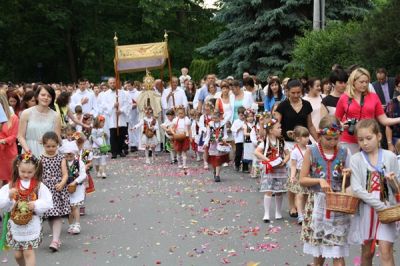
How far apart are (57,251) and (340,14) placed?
21.9 meters

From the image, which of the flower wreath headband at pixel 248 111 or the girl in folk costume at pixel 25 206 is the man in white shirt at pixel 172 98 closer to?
the flower wreath headband at pixel 248 111

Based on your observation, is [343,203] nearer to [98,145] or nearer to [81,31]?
[98,145]

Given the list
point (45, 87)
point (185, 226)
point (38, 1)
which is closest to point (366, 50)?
point (185, 226)

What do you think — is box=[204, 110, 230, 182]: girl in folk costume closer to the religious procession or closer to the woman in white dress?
the religious procession

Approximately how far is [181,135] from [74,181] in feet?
25.6

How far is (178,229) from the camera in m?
9.79

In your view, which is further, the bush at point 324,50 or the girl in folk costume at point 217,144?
the bush at point 324,50

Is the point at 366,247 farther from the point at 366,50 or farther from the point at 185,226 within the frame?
the point at 366,50

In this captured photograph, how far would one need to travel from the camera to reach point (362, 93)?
830cm

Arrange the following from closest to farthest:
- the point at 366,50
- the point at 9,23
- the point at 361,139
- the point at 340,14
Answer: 1. the point at 361,139
2. the point at 366,50
3. the point at 340,14
4. the point at 9,23

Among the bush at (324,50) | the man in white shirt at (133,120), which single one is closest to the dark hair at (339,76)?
the bush at (324,50)

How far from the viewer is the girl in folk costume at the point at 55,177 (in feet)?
28.5

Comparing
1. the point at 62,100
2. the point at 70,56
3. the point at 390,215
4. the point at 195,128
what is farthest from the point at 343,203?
the point at 70,56

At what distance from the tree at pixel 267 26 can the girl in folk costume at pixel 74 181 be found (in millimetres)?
18886
